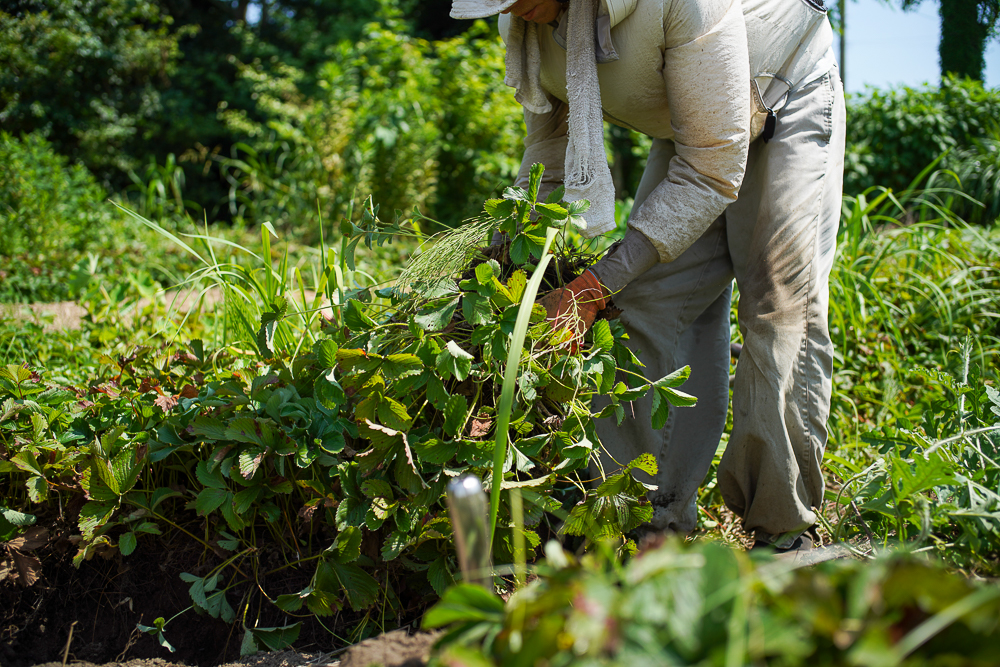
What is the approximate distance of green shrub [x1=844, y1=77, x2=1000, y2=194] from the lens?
5754 millimetres

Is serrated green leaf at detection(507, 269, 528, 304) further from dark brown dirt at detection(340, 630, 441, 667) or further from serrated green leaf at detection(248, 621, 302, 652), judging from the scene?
serrated green leaf at detection(248, 621, 302, 652)

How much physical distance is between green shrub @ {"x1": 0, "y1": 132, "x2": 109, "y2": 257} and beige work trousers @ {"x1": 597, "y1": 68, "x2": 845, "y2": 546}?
4.16 meters

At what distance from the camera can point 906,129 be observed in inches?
242

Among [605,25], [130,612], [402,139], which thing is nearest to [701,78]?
[605,25]

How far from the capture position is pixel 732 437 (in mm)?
1712

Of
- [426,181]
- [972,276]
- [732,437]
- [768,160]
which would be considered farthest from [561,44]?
[426,181]

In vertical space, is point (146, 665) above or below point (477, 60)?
below

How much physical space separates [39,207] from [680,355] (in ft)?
14.7

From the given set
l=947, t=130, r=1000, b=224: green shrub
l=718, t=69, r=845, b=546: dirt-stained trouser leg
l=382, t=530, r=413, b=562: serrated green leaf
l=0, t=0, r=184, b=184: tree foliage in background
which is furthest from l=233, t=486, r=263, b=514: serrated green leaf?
l=0, t=0, r=184, b=184: tree foliage in background

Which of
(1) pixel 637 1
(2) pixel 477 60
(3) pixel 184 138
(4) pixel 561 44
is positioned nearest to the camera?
(1) pixel 637 1

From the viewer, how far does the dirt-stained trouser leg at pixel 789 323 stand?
163 cm

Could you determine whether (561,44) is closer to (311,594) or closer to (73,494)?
(311,594)

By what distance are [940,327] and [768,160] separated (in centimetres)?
182

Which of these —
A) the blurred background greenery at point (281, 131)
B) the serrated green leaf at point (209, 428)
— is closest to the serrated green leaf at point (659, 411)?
the serrated green leaf at point (209, 428)
